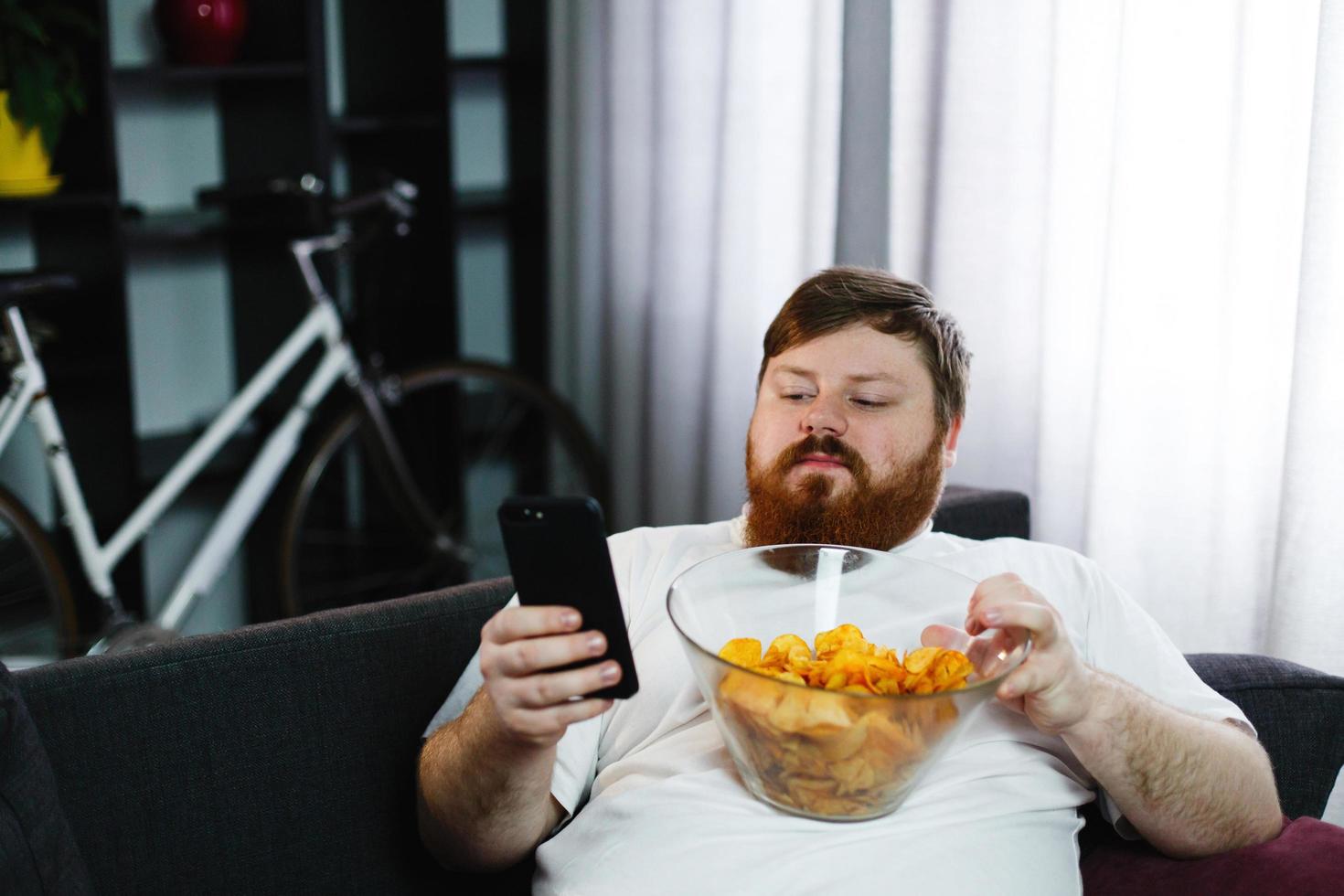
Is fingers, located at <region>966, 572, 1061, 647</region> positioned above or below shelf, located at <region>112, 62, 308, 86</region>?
below

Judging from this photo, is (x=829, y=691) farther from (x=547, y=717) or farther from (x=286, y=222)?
(x=286, y=222)

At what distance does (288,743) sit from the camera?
1237 mm

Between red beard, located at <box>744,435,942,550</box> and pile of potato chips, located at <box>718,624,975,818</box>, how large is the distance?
0.22 m

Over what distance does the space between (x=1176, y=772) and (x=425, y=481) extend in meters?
2.11

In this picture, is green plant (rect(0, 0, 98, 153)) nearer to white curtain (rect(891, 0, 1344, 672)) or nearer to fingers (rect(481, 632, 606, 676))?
white curtain (rect(891, 0, 1344, 672))

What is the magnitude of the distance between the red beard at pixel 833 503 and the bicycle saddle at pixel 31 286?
142cm

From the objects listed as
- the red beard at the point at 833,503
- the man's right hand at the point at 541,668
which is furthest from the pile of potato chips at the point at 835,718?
the red beard at the point at 833,503

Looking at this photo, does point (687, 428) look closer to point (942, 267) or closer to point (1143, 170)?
point (942, 267)

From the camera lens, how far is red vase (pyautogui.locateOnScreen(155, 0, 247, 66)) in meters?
2.43

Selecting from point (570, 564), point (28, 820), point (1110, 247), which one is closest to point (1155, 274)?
point (1110, 247)

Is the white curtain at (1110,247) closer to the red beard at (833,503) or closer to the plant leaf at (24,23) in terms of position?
the red beard at (833,503)

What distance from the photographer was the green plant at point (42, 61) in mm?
2180

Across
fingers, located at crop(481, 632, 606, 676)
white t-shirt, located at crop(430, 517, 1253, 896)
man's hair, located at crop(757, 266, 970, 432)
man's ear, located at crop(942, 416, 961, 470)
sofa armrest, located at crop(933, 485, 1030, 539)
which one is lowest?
white t-shirt, located at crop(430, 517, 1253, 896)

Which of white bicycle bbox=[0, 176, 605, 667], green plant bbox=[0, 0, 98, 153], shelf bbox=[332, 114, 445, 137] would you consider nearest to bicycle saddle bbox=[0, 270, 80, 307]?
white bicycle bbox=[0, 176, 605, 667]
